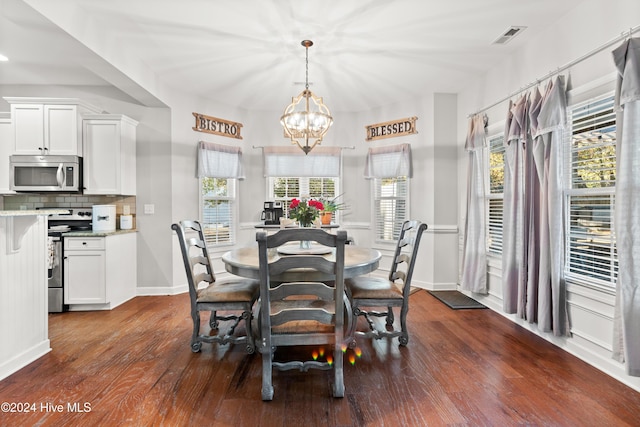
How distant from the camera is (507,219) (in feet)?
11.0

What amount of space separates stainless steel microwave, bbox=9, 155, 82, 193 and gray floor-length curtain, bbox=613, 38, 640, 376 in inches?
199

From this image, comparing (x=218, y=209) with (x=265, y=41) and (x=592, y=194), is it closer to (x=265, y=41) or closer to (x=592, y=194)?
(x=265, y=41)

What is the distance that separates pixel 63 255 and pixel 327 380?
3.31 metres

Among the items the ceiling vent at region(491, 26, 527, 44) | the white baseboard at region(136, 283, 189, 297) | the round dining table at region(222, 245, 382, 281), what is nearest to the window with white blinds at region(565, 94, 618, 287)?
the ceiling vent at region(491, 26, 527, 44)

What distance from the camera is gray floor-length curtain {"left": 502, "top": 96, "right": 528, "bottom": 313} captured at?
3.11 metres

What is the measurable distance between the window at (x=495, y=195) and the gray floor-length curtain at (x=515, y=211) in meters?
0.43

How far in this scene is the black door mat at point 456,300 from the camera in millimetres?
3920

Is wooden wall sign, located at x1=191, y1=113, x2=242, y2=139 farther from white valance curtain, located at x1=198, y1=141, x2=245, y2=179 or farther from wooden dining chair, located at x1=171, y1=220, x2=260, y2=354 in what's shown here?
wooden dining chair, located at x1=171, y1=220, x2=260, y2=354

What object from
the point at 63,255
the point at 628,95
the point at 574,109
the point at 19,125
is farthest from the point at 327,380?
the point at 19,125

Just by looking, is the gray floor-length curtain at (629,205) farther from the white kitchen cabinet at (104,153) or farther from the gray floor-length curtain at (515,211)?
the white kitchen cabinet at (104,153)

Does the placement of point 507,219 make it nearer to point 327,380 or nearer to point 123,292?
point 327,380

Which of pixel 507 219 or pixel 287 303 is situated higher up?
pixel 507 219

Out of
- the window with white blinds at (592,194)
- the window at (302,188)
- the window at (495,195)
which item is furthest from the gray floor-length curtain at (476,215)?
the window at (302,188)

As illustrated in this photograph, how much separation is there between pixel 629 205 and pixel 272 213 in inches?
166
